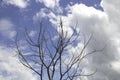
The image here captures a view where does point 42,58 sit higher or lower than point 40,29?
lower

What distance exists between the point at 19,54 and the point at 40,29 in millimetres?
1877

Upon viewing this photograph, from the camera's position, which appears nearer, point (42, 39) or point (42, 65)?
point (42, 65)

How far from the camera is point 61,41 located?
10430 millimetres

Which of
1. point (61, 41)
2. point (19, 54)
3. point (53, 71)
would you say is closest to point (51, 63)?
point (53, 71)

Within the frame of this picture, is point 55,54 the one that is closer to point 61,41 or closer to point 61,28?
point 61,41

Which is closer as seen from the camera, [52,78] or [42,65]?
[52,78]

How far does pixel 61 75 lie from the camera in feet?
31.4

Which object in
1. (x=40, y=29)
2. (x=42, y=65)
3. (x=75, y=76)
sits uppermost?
(x=40, y=29)

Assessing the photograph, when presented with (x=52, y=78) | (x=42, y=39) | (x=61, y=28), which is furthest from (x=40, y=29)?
(x=52, y=78)

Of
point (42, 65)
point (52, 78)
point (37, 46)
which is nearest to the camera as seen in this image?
point (52, 78)

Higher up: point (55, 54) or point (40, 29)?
point (40, 29)

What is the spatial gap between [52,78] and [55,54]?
136cm

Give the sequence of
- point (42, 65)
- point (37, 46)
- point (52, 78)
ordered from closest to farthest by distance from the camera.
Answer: point (52, 78), point (42, 65), point (37, 46)

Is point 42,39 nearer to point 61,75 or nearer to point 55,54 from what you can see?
point 55,54
